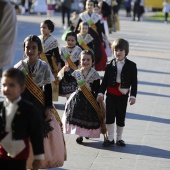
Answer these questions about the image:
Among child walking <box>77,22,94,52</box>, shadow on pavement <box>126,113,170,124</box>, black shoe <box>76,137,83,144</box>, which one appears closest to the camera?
black shoe <box>76,137,83,144</box>

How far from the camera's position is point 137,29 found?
31922 millimetres

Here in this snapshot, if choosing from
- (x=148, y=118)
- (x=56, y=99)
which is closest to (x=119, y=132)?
(x=148, y=118)

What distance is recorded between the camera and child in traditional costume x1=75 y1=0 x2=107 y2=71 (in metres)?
15.3

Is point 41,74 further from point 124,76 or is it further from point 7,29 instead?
point 7,29

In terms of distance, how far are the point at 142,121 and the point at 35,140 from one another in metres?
5.58

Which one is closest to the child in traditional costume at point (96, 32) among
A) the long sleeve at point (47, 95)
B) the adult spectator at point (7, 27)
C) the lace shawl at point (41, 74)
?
the lace shawl at point (41, 74)

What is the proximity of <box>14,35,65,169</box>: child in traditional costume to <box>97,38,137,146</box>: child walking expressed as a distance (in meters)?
1.64

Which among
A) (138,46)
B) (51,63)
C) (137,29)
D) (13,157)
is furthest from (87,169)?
(137,29)

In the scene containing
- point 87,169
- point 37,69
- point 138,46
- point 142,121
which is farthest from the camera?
point 138,46

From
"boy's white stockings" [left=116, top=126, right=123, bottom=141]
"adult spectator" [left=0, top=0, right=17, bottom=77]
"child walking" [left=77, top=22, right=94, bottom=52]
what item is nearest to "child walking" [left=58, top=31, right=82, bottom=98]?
"child walking" [left=77, top=22, right=94, bottom=52]

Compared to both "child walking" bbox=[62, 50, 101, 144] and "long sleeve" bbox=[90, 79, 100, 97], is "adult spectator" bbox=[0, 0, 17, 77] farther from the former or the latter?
"long sleeve" bbox=[90, 79, 100, 97]

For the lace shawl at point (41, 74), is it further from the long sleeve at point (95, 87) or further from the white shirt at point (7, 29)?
the white shirt at point (7, 29)

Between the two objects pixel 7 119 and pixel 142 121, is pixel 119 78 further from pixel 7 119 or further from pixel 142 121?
pixel 7 119

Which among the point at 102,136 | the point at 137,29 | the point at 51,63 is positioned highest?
the point at 51,63
